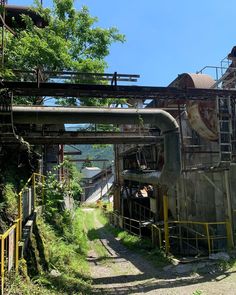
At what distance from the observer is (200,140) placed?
52.7ft

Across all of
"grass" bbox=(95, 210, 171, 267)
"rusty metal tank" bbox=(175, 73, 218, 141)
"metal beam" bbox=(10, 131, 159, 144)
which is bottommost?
"grass" bbox=(95, 210, 171, 267)

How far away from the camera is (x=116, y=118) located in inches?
387

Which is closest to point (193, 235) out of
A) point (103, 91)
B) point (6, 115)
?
point (103, 91)

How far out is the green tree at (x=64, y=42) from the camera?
643 inches

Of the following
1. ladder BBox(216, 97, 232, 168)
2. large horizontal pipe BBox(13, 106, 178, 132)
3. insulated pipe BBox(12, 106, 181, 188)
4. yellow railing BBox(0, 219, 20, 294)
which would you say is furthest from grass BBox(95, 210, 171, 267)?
yellow railing BBox(0, 219, 20, 294)

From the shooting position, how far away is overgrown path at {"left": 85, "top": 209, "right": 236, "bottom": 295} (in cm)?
934

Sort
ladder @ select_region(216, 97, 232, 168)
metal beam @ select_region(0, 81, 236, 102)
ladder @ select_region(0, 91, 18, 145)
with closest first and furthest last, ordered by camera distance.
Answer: ladder @ select_region(0, 91, 18, 145), metal beam @ select_region(0, 81, 236, 102), ladder @ select_region(216, 97, 232, 168)

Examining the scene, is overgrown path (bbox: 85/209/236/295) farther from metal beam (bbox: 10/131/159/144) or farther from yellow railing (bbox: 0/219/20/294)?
metal beam (bbox: 10/131/159/144)

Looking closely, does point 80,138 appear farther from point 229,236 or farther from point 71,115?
point 229,236

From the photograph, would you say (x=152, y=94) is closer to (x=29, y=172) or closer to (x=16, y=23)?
(x=29, y=172)

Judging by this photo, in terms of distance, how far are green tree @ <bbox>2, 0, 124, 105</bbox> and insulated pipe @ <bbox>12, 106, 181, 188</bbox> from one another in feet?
23.6

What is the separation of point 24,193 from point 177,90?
616 cm

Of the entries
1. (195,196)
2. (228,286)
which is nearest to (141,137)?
(195,196)

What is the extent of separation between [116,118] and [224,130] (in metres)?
5.08
